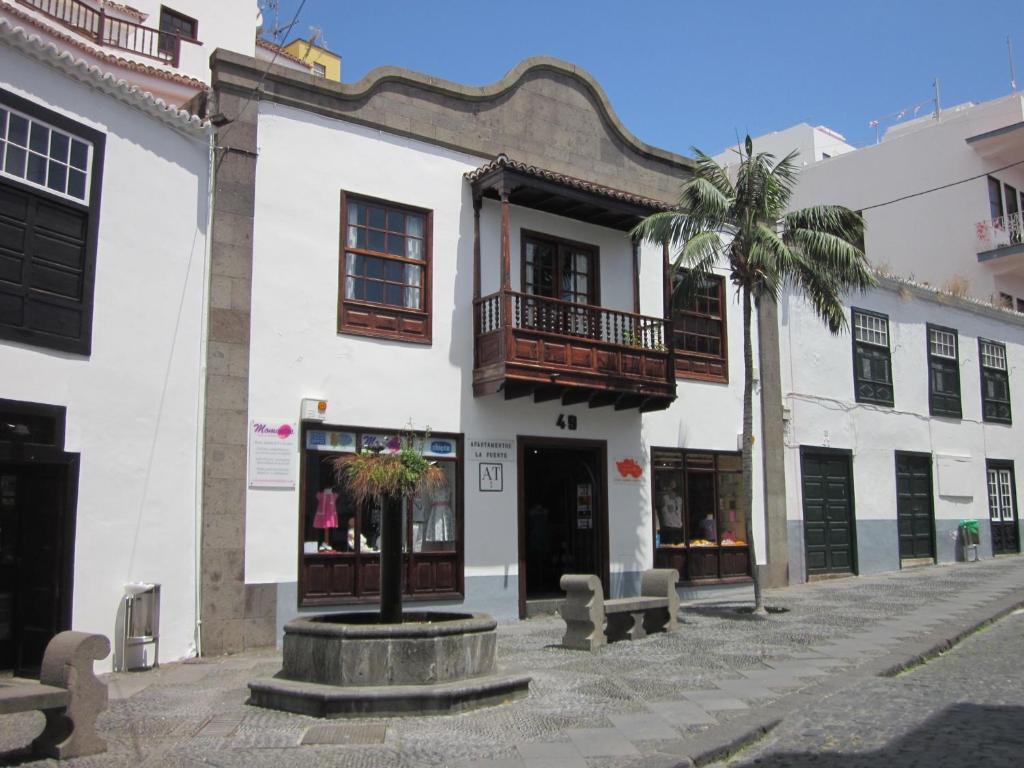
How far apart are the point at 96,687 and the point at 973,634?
423 inches

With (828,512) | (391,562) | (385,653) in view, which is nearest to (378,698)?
(385,653)

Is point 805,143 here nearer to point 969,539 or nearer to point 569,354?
point 969,539

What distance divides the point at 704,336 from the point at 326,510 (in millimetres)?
8185

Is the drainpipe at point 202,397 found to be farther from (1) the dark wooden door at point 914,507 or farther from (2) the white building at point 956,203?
(2) the white building at point 956,203

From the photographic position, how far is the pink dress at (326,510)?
495 inches

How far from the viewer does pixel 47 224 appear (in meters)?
9.99

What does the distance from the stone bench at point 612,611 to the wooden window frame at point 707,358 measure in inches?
206

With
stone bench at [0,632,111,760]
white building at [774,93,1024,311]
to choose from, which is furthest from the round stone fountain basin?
white building at [774,93,1024,311]

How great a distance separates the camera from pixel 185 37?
81.8 ft

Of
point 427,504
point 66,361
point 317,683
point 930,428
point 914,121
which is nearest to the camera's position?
point 317,683

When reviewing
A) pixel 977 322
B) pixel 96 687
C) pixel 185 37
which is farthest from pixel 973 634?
pixel 185 37

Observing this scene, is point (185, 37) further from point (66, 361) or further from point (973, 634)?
point (973, 634)

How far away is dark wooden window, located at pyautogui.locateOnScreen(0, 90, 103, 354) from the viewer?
960cm

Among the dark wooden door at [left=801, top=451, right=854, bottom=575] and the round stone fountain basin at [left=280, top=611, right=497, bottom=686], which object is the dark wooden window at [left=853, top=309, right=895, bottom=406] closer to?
the dark wooden door at [left=801, top=451, right=854, bottom=575]
